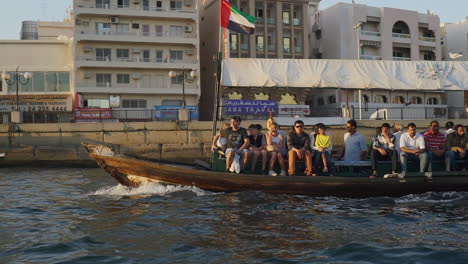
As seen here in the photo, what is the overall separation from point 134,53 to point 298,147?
32257mm

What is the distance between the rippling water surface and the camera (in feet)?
19.7

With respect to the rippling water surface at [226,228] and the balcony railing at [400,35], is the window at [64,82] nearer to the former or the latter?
the rippling water surface at [226,228]

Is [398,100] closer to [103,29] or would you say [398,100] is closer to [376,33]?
[376,33]

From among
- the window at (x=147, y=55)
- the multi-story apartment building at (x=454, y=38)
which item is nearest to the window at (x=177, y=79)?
the window at (x=147, y=55)

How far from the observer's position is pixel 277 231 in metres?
7.32

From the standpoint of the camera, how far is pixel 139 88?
39531mm

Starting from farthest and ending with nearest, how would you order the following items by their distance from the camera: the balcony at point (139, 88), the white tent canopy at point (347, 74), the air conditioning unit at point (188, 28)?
the air conditioning unit at point (188, 28)
the balcony at point (139, 88)
the white tent canopy at point (347, 74)

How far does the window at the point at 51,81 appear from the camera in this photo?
3862 cm

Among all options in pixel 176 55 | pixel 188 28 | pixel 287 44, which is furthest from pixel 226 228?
pixel 287 44

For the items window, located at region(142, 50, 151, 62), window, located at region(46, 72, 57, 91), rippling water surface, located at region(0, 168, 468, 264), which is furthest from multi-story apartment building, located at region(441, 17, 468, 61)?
rippling water surface, located at region(0, 168, 468, 264)

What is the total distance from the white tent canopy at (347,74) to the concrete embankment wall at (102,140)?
6.79 m

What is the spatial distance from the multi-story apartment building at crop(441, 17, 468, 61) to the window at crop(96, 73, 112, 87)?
123ft

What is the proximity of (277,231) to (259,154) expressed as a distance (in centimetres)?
393

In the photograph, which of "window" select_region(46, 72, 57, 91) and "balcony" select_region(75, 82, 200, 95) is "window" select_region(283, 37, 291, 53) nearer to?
"balcony" select_region(75, 82, 200, 95)
